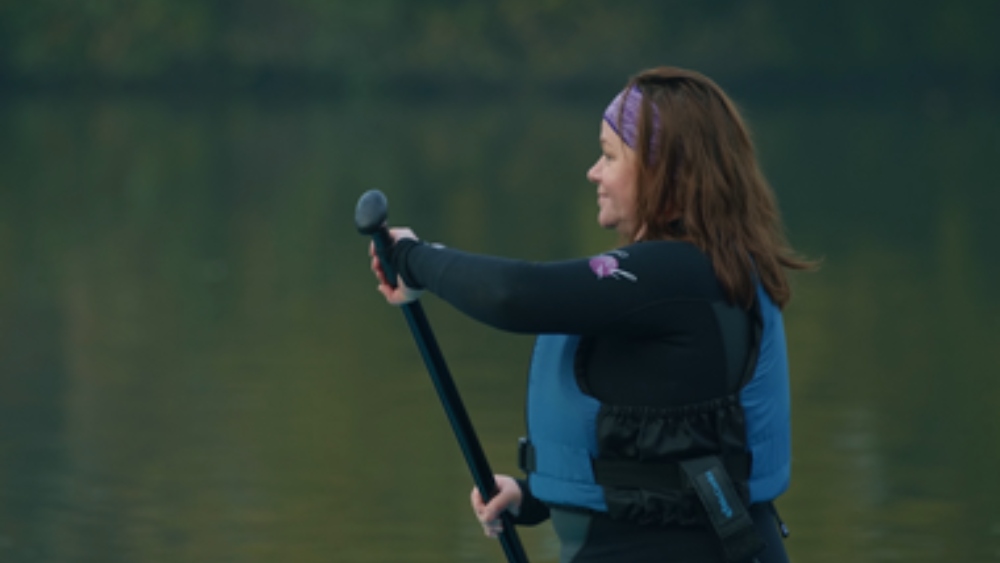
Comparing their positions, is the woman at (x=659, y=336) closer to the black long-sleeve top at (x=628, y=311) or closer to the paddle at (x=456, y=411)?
the black long-sleeve top at (x=628, y=311)

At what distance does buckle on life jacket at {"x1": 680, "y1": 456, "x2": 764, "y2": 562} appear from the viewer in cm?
253

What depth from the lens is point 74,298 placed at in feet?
42.4

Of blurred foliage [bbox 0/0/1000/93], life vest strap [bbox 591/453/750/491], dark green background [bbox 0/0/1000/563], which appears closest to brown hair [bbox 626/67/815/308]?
life vest strap [bbox 591/453/750/491]

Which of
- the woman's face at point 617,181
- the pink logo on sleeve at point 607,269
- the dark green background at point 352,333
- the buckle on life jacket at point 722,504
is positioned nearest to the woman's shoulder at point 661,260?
the pink logo on sleeve at point 607,269

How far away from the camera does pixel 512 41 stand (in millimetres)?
55062

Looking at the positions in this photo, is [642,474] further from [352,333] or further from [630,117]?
[352,333]

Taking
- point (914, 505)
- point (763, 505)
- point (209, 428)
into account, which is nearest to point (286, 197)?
point (209, 428)

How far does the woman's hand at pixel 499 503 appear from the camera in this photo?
286 centimetres

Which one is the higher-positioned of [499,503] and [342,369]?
[342,369]

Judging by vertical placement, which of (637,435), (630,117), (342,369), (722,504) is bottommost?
(722,504)

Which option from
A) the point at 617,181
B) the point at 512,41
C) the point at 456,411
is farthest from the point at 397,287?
the point at 512,41

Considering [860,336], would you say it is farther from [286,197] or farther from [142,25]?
[142,25]

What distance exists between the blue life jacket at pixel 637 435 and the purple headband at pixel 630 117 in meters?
0.27

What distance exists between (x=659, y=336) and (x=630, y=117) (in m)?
0.31
